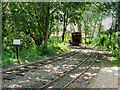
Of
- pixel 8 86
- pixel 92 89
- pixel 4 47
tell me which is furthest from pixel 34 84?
pixel 4 47

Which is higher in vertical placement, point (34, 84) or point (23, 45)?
point (23, 45)

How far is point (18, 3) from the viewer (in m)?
15.5

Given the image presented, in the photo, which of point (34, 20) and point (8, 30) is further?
point (34, 20)

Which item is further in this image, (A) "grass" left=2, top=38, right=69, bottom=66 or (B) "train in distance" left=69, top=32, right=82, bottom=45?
(B) "train in distance" left=69, top=32, right=82, bottom=45

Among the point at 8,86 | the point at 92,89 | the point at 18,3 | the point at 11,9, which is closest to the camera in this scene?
the point at 92,89

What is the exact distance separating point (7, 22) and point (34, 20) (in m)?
3.05

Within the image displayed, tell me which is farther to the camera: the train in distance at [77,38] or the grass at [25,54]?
the train in distance at [77,38]

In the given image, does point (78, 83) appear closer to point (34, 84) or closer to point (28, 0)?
point (34, 84)

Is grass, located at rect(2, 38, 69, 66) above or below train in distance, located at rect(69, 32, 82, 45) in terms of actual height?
below

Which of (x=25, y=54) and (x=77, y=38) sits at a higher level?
(x=77, y=38)

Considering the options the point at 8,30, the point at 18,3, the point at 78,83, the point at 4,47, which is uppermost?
the point at 18,3

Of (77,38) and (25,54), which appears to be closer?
(25,54)

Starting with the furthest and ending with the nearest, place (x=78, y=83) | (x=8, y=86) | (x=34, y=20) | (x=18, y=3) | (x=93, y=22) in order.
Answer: (x=93, y=22)
(x=34, y=20)
(x=18, y=3)
(x=78, y=83)
(x=8, y=86)

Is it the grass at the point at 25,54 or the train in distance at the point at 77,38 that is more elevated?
the train in distance at the point at 77,38
